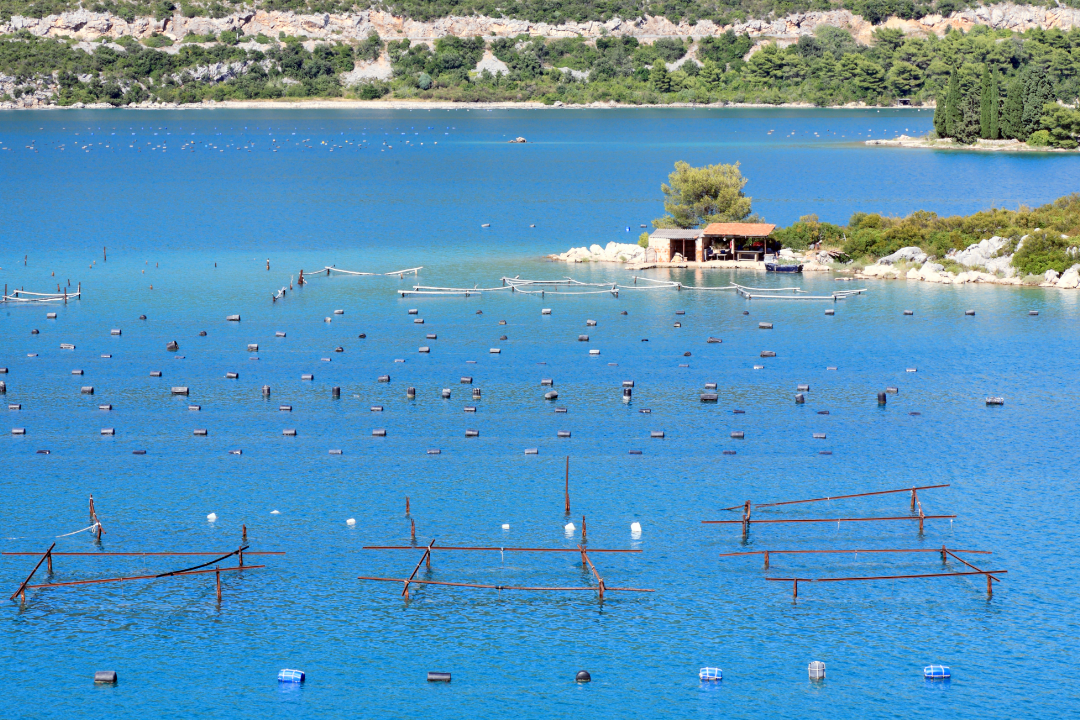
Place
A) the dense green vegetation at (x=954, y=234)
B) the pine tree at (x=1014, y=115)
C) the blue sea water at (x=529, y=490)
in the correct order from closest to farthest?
the blue sea water at (x=529, y=490) < the dense green vegetation at (x=954, y=234) < the pine tree at (x=1014, y=115)

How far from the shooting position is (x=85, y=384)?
6831 centimetres

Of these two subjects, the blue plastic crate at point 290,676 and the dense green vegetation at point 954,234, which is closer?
the blue plastic crate at point 290,676

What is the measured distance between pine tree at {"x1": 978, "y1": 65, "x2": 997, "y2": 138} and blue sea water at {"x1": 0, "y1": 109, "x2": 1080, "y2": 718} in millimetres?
112273

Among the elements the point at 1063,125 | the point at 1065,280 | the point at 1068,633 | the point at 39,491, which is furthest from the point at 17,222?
the point at 1063,125

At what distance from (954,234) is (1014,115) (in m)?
105

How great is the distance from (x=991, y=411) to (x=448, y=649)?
3564 cm

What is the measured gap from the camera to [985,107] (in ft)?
636

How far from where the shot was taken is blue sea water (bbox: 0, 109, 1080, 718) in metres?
38.2

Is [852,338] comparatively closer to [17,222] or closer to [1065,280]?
[1065,280]

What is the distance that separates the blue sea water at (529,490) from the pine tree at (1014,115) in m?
112

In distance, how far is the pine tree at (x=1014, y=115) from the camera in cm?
19062

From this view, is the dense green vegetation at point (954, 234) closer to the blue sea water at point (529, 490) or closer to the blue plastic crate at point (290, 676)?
the blue sea water at point (529, 490)

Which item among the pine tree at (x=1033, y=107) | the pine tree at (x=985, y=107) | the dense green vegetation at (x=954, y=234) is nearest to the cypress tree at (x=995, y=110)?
the pine tree at (x=985, y=107)

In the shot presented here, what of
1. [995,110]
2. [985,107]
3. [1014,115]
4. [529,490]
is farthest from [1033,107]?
[529,490]
